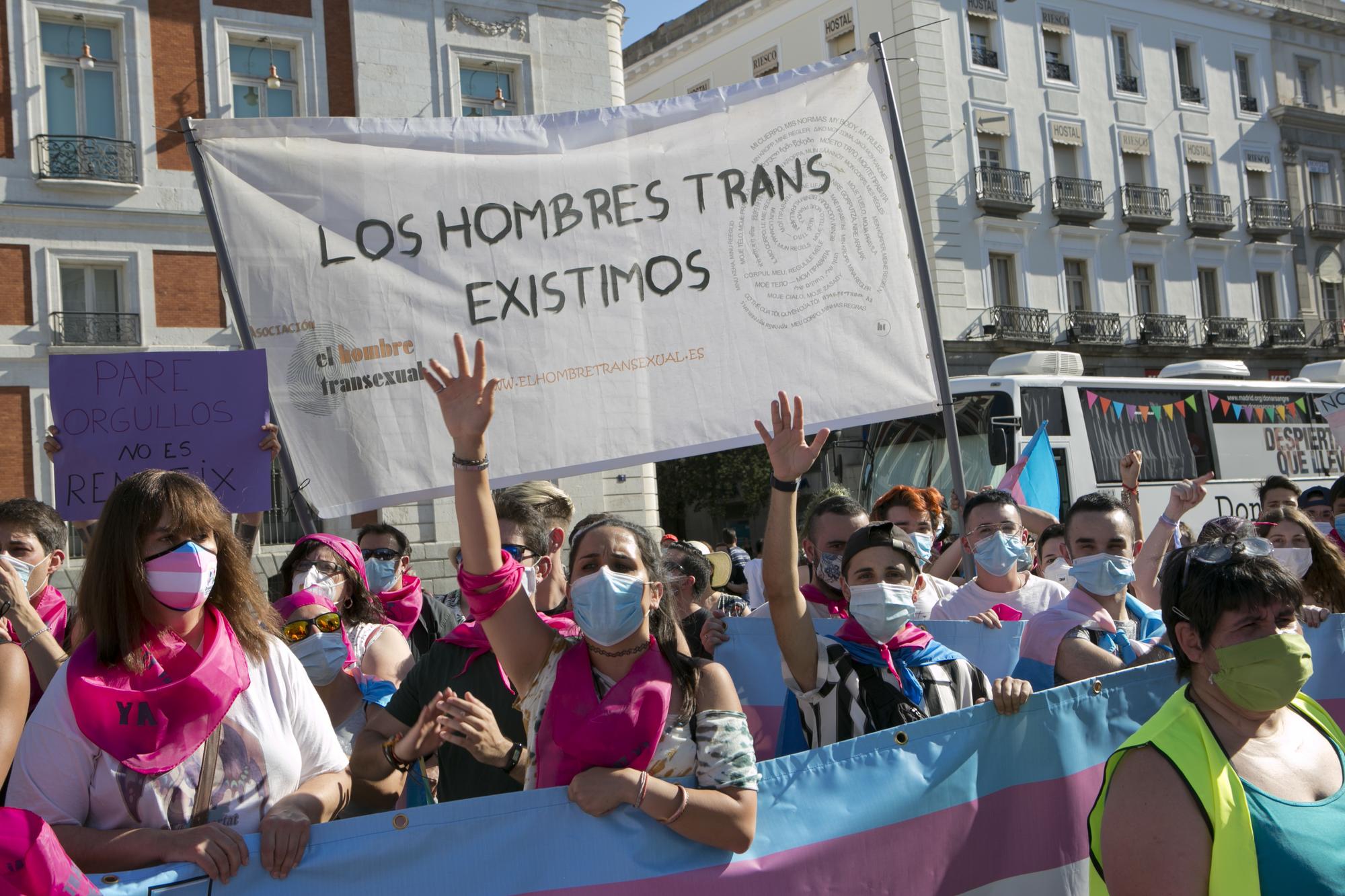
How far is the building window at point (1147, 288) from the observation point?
32.8 meters

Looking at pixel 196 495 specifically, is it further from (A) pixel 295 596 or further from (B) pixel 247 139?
(B) pixel 247 139

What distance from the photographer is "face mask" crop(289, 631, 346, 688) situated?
11.5ft

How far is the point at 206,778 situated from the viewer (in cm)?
248

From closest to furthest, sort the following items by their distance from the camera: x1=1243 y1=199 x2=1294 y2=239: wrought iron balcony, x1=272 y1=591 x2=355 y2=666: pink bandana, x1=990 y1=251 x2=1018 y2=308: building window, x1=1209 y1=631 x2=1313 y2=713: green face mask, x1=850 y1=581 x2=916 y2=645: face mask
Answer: x1=1209 y1=631 x2=1313 y2=713: green face mask < x1=850 y1=581 x2=916 y2=645: face mask < x1=272 y1=591 x2=355 y2=666: pink bandana < x1=990 y1=251 x2=1018 y2=308: building window < x1=1243 y1=199 x2=1294 y2=239: wrought iron balcony

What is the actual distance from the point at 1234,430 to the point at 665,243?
1424 cm

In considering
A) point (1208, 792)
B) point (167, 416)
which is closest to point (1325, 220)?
point (167, 416)

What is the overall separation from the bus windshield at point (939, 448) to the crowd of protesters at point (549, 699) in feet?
38.7

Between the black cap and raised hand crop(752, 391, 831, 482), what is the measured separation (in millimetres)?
380

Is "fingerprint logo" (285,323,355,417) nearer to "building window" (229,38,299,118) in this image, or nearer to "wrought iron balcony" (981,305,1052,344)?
"building window" (229,38,299,118)

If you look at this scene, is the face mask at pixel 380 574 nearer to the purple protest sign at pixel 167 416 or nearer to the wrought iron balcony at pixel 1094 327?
the purple protest sign at pixel 167 416

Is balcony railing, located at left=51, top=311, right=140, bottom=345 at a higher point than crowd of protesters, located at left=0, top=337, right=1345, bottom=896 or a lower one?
higher

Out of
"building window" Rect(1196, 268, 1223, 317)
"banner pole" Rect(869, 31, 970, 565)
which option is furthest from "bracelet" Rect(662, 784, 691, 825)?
"building window" Rect(1196, 268, 1223, 317)

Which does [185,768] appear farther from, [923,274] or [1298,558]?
[1298,558]

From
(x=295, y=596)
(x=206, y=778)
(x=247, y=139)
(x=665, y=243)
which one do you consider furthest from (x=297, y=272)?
(x=206, y=778)
